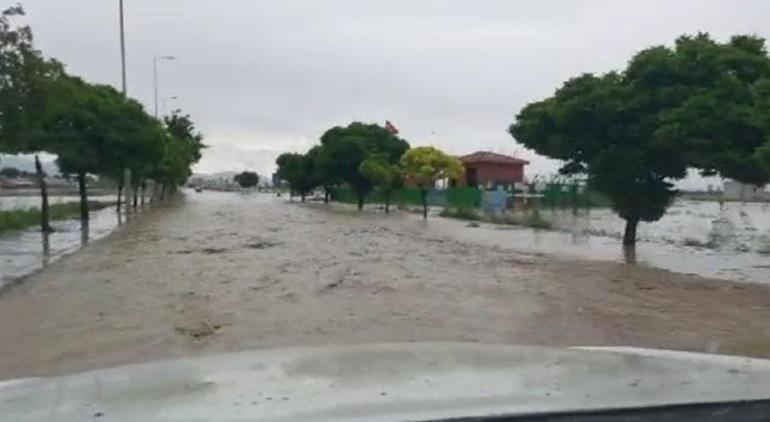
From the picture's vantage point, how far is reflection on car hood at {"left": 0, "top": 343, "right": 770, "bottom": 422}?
7.94 feet

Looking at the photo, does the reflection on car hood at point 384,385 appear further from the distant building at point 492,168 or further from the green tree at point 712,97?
the distant building at point 492,168

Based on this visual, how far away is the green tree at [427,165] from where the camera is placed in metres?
53.3

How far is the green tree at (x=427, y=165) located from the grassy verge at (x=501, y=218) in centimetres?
192

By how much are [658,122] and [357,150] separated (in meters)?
40.5

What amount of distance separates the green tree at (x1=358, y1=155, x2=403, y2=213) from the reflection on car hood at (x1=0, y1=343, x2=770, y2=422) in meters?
52.6

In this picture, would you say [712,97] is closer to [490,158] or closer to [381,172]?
[381,172]

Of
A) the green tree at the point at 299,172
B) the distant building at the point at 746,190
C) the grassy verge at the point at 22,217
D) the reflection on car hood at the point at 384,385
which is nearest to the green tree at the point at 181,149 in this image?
the green tree at the point at 299,172

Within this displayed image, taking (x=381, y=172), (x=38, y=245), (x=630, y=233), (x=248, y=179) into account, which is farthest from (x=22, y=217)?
(x=248, y=179)

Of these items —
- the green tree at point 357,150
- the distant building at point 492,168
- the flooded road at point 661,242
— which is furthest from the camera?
the distant building at point 492,168

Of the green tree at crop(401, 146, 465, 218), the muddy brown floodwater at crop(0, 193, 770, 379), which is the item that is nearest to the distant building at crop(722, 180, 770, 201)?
the muddy brown floodwater at crop(0, 193, 770, 379)

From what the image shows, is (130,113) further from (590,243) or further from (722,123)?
(722,123)

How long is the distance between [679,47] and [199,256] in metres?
10.4

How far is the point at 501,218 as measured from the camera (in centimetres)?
4500

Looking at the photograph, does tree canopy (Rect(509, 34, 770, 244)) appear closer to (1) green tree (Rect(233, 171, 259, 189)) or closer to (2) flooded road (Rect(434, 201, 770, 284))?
(2) flooded road (Rect(434, 201, 770, 284))
